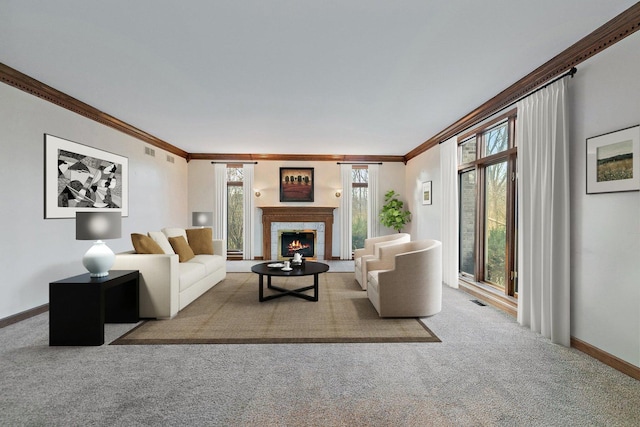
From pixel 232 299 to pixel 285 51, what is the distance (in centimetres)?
342

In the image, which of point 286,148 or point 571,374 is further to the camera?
point 286,148

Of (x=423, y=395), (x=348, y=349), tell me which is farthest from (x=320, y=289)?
(x=423, y=395)

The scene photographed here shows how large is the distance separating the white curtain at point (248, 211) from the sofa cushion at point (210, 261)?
240cm

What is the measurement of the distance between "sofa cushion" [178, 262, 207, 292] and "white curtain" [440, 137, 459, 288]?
420cm

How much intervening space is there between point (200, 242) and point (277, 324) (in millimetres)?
2855

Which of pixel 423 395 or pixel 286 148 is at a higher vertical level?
pixel 286 148

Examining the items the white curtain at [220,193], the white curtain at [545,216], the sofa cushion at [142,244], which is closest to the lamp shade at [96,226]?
the sofa cushion at [142,244]

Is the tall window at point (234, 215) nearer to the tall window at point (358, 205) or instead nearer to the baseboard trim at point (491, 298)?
the tall window at point (358, 205)

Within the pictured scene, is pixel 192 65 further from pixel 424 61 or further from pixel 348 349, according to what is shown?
pixel 348 349

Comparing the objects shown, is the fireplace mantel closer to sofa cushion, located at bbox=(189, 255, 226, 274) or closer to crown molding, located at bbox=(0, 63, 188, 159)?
sofa cushion, located at bbox=(189, 255, 226, 274)

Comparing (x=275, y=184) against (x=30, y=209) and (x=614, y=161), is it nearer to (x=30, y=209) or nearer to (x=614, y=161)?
(x=30, y=209)

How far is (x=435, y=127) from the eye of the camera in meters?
5.76

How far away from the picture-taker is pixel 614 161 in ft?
8.58

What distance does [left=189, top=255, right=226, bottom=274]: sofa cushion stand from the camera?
508 centimetres
